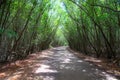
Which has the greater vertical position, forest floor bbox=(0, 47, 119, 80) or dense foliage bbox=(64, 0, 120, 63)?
dense foliage bbox=(64, 0, 120, 63)

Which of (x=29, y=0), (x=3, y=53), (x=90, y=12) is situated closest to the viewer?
(x=29, y=0)

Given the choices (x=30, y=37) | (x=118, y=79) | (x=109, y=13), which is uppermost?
(x=109, y=13)

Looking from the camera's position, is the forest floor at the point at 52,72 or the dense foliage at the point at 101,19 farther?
the dense foliage at the point at 101,19

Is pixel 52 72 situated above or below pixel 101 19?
below

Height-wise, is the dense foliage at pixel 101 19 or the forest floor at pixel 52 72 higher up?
the dense foliage at pixel 101 19

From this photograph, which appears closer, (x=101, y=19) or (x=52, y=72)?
(x=52, y=72)

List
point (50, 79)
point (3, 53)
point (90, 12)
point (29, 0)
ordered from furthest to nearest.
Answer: point (90, 12), point (3, 53), point (29, 0), point (50, 79)

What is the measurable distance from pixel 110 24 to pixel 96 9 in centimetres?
220

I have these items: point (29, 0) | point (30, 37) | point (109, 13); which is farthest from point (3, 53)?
point (109, 13)

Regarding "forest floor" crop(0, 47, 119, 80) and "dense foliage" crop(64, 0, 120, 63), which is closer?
"forest floor" crop(0, 47, 119, 80)

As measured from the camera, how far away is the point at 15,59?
63.8ft

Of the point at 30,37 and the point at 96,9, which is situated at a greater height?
the point at 96,9

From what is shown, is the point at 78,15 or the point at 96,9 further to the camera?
the point at 78,15

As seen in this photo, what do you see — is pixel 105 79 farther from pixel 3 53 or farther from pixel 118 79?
pixel 3 53
